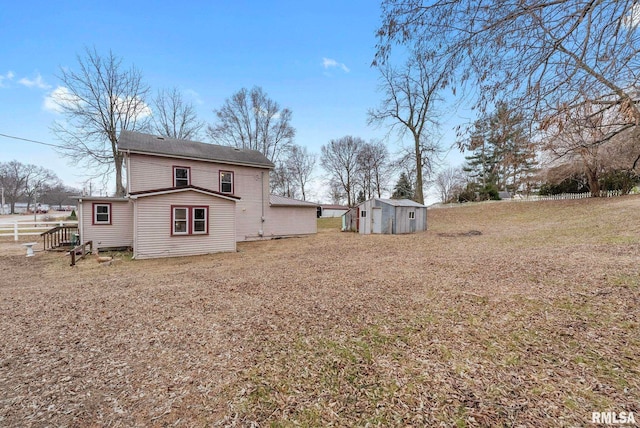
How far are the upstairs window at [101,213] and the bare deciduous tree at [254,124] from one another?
16.4m

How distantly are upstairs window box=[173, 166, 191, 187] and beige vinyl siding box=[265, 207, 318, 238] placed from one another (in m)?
4.74

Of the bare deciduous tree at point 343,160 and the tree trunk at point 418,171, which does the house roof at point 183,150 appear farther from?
the bare deciduous tree at point 343,160

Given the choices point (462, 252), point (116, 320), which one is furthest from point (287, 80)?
point (116, 320)

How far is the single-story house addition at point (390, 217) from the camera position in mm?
16562

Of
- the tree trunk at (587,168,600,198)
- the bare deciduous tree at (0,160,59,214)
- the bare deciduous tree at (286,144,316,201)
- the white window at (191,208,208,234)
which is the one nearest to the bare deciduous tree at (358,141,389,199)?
the bare deciduous tree at (286,144,316,201)

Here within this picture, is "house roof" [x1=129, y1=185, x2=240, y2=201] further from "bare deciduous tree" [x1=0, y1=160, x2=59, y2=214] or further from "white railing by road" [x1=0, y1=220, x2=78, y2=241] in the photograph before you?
"bare deciduous tree" [x1=0, y1=160, x2=59, y2=214]

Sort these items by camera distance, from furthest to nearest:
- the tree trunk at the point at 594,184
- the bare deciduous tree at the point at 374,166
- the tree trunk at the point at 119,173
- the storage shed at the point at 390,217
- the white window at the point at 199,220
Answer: the bare deciduous tree at the point at 374,166, the tree trunk at the point at 594,184, the tree trunk at the point at 119,173, the storage shed at the point at 390,217, the white window at the point at 199,220

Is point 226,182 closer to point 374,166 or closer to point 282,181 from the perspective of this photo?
point 282,181

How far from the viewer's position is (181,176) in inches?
521

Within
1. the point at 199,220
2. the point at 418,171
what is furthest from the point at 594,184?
the point at 199,220

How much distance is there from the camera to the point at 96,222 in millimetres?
11695

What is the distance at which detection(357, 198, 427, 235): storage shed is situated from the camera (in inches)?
652

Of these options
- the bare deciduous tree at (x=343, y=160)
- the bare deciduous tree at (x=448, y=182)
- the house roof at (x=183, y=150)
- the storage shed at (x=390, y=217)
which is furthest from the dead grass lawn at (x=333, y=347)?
the bare deciduous tree at (x=448, y=182)

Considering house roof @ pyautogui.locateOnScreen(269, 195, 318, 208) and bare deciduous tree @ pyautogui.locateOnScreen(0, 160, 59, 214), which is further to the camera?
bare deciduous tree @ pyautogui.locateOnScreen(0, 160, 59, 214)
